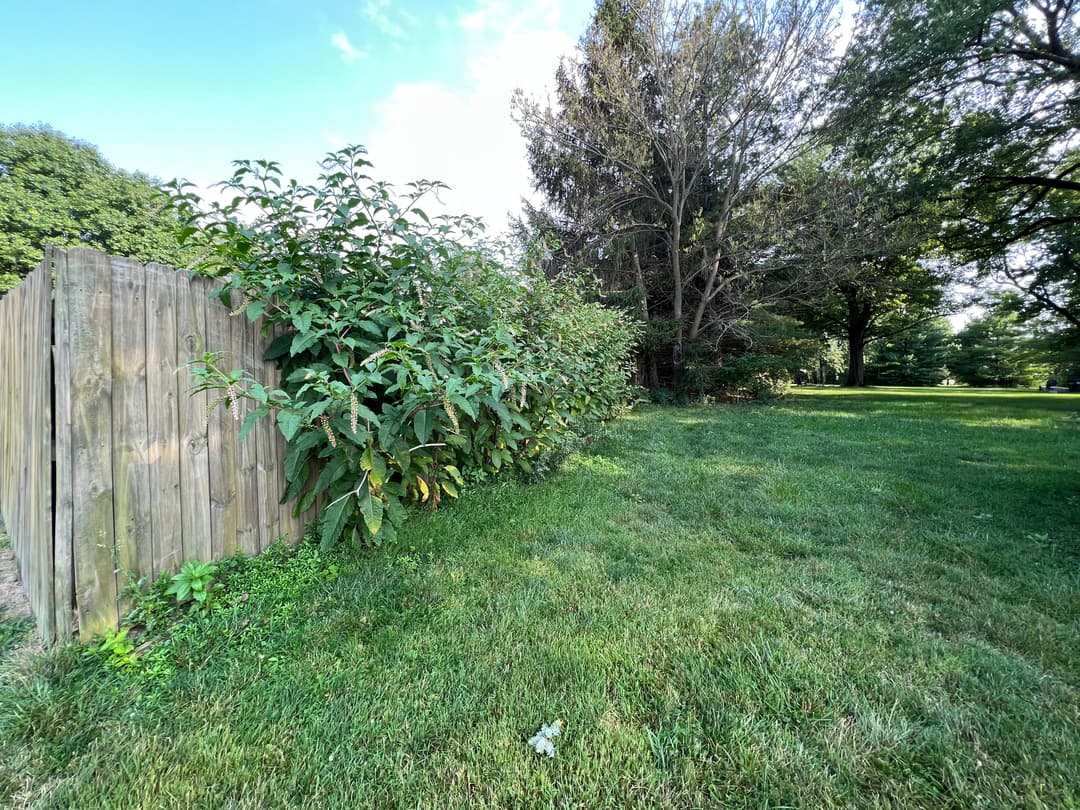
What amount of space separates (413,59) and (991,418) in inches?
488

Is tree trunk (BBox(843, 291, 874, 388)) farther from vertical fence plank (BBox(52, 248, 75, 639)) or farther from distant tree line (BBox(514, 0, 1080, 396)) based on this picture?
vertical fence plank (BBox(52, 248, 75, 639))

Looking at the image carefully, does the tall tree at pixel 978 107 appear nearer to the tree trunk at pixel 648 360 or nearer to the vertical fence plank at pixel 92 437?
the tree trunk at pixel 648 360

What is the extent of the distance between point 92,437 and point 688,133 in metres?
11.4

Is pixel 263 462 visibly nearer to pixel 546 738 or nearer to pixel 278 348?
pixel 278 348

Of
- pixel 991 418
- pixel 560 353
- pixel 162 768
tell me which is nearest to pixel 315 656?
pixel 162 768

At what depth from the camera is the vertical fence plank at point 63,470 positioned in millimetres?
1416

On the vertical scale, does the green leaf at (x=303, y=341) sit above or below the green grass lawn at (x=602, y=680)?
above

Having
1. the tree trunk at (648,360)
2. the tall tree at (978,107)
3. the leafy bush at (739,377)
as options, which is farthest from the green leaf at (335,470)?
the tall tree at (978,107)

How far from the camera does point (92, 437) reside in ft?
4.85

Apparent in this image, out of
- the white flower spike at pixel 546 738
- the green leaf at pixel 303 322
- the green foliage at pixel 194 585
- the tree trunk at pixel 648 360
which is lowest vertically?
the white flower spike at pixel 546 738

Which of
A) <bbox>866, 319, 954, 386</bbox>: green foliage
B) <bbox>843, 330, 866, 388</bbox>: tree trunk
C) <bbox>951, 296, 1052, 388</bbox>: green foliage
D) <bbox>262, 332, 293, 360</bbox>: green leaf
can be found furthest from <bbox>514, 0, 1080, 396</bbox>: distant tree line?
<bbox>866, 319, 954, 386</bbox>: green foliage

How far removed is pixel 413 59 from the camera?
18.4 ft

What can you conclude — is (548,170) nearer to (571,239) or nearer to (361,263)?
(571,239)

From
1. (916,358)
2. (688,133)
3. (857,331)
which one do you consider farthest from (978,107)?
(916,358)
